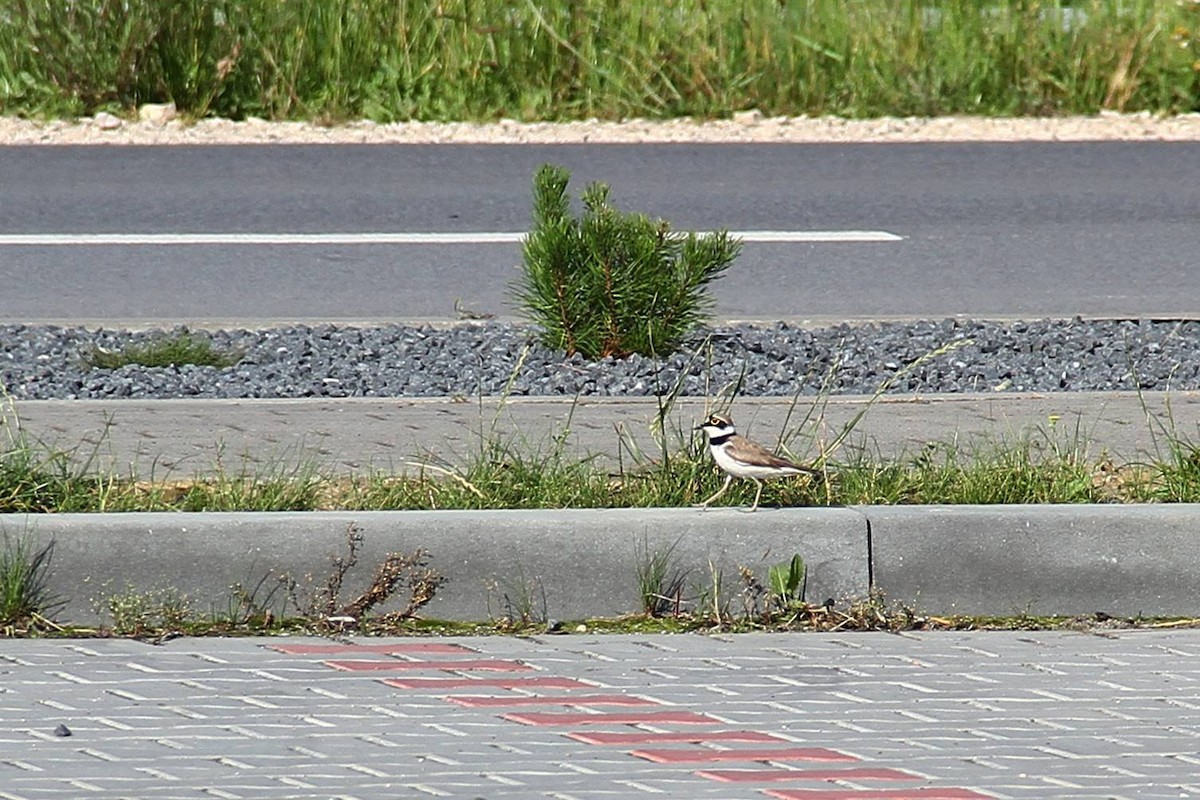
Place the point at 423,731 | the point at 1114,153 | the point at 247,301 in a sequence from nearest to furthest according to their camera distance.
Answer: the point at 423,731, the point at 247,301, the point at 1114,153

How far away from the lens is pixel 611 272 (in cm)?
802

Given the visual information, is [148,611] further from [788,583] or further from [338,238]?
[338,238]

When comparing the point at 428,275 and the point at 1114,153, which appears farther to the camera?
the point at 1114,153

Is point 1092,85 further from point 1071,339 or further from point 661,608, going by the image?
point 661,608

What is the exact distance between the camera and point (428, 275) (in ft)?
33.8

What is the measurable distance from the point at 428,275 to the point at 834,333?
2.51 m

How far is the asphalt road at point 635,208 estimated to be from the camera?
979 cm

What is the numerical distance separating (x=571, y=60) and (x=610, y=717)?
1085 cm

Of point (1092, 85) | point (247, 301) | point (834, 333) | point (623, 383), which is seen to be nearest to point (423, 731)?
point (623, 383)

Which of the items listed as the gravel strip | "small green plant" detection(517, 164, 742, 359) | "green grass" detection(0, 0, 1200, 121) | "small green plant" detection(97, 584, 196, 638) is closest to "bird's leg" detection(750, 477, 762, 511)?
"small green plant" detection(97, 584, 196, 638)

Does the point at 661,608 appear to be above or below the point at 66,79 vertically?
below

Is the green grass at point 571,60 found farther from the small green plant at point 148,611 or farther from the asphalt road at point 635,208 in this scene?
the small green plant at point 148,611

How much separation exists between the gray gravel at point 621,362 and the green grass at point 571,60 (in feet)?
20.3

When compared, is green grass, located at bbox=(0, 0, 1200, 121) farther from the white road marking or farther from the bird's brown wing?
the bird's brown wing
